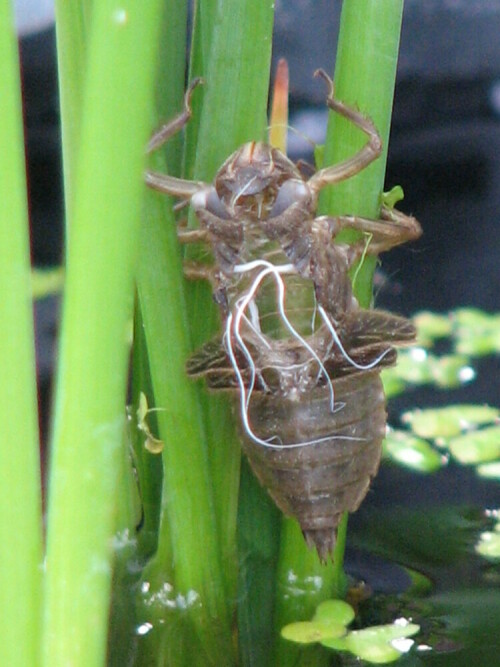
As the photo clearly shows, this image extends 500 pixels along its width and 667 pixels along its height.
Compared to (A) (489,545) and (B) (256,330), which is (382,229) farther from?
(A) (489,545)

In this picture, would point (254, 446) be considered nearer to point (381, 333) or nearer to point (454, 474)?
point (381, 333)

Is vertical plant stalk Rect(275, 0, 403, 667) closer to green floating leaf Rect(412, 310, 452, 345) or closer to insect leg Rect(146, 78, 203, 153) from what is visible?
insect leg Rect(146, 78, 203, 153)

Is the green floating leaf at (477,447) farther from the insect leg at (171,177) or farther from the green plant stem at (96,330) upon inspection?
the green plant stem at (96,330)

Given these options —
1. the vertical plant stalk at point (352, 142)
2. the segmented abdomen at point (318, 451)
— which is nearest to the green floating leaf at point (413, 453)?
the vertical plant stalk at point (352, 142)

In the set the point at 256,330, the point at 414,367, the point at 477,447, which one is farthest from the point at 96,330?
the point at 414,367

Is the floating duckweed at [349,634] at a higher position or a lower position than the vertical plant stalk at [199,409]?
lower

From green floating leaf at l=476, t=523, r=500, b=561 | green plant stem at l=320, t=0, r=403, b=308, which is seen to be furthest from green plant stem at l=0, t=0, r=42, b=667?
green floating leaf at l=476, t=523, r=500, b=561

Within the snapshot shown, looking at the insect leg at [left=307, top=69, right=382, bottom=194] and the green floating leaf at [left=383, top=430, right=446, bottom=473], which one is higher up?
the insect leg at [left=307, top=69, right=382, bottom=194]
